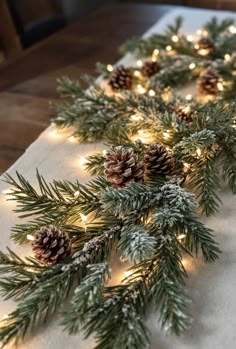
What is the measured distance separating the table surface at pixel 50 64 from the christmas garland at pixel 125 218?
0.28 ft

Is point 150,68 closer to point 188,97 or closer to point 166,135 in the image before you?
point 188,97

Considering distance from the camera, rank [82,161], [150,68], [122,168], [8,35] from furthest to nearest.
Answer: [8,35] < [150,68] < [82,161] < [122,168]

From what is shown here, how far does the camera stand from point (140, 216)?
61cm

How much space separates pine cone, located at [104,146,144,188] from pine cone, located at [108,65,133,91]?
0.33 meters

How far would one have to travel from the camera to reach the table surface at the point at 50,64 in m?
0.89

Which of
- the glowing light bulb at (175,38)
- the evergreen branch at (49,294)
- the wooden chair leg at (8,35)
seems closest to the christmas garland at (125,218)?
the evergreen branch at (49,294)

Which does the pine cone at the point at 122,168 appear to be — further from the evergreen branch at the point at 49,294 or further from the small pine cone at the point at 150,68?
the small pine cone at the point at 150,68

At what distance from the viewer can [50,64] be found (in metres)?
1.13

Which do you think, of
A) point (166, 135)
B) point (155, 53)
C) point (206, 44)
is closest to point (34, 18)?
point (155, 53)

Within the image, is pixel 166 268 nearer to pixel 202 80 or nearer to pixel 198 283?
pixel 198 283

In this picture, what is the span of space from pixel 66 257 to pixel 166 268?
0.12 m

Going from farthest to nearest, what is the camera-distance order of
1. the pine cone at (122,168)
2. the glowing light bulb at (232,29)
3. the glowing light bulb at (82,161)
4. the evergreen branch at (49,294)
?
the glowing light bulb at (232,29)
the glowing light bulb at (82,161)
the pine cone at (122,168)
the evergreen branch at (49,294)

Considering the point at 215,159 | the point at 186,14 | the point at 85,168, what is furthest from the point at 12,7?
the point at 215,159

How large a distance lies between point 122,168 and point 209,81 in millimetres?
357
